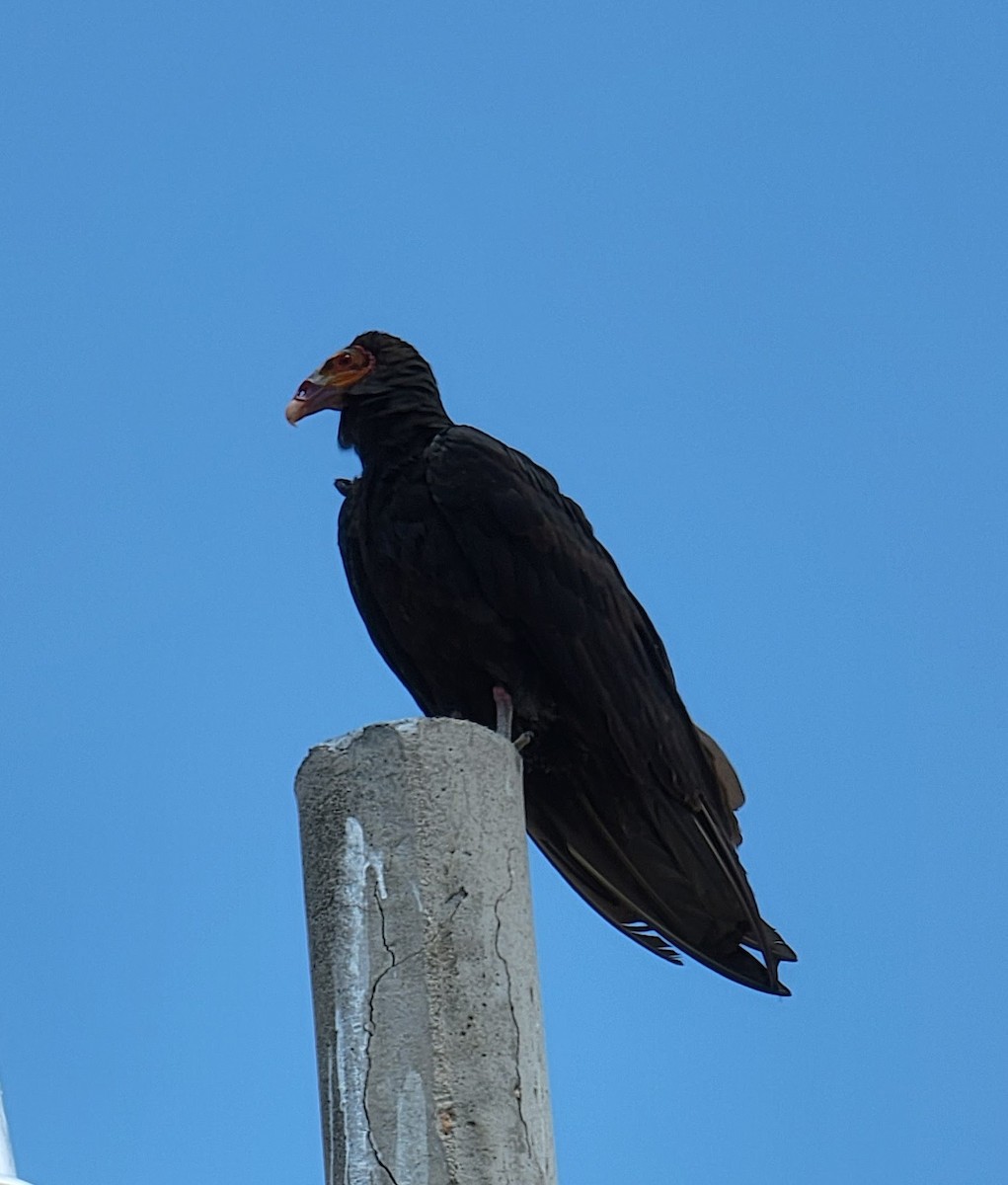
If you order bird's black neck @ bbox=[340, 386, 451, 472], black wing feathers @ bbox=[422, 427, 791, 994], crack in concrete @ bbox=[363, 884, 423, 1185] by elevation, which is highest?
bird's black neck @ bbox=[340, 386, 451, 472]

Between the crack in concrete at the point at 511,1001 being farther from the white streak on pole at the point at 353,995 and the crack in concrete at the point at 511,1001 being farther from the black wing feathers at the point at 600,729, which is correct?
the black wing feathers at the point at 600,729

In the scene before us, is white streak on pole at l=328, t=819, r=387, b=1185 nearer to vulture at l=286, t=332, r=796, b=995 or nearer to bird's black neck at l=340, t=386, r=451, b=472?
vulture at l=286, t=332, r=796, b=995

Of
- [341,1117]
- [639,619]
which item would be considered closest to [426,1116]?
[341,1117]

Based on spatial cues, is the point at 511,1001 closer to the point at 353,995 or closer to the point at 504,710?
the point at 353,995

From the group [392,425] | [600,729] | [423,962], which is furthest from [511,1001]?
[392,425]

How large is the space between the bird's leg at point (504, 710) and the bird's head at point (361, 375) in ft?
2.62

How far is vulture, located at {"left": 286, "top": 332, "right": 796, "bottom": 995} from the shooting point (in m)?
4.46

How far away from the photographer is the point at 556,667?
4.46m

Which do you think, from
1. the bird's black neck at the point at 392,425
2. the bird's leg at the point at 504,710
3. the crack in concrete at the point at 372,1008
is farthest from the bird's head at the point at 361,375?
the crack in concrete at the point at 372,1008

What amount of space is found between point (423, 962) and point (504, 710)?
1190 mm

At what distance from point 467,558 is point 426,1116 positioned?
155cm

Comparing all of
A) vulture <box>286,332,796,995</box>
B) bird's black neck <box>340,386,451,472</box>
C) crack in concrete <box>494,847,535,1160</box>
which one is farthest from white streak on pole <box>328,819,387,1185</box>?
bird's black neck <box>340,386,451,472</box>

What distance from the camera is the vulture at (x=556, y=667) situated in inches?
175

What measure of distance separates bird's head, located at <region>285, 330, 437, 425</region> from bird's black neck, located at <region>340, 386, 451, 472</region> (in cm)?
2
